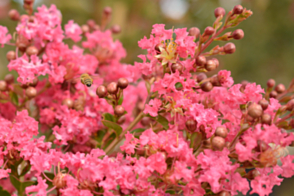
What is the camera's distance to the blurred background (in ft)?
6.31

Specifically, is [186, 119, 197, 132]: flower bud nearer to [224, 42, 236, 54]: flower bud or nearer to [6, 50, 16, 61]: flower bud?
[224, 42, 236, 54]: flower bud

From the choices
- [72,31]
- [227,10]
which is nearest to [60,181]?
[72,31]

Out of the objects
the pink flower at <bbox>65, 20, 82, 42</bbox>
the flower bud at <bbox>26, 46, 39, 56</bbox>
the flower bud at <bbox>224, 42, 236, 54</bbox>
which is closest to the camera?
the flower bud at <bbox>224, 42, 236, 54</bbox>

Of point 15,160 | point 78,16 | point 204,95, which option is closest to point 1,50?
point 78,16

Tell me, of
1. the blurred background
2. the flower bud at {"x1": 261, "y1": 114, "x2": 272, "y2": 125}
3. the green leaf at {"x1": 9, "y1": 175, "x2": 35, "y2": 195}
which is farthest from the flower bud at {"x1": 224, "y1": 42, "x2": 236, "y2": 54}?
the blurred background

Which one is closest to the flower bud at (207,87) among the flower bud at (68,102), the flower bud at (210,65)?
the flower bud at (210,65)

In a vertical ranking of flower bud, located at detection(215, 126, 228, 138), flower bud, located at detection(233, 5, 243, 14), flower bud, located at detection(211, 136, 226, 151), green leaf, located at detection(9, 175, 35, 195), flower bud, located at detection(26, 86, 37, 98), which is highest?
flower bud, located at detection(233, 5, 243, 14)

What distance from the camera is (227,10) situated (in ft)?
5.61

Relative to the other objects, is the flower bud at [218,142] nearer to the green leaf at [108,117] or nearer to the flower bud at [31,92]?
the green leaf at [108,117]

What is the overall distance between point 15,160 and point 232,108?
48 cm

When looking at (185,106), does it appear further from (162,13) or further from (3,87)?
(162,13)

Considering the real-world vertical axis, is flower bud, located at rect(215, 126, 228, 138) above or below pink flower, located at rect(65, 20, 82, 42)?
below

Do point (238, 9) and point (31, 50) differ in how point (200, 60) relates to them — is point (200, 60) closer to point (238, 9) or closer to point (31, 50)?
point (238, 9)

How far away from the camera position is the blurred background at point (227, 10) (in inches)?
75.8
